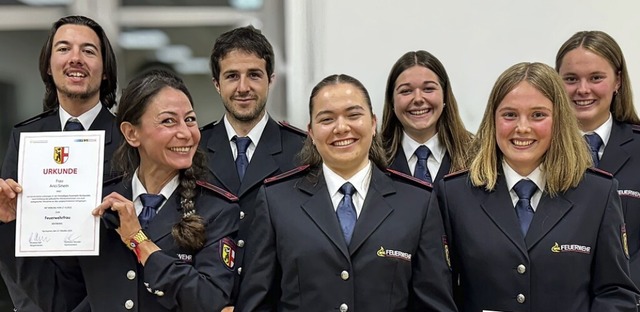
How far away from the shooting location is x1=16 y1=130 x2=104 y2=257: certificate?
2168 millimetres

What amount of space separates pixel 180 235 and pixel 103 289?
33 centimetres

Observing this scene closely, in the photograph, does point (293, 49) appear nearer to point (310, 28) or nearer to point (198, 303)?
point (310, 28)

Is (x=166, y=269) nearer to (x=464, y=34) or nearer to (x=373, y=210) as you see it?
(x=373, y=210)

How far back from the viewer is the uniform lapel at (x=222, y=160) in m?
2.80

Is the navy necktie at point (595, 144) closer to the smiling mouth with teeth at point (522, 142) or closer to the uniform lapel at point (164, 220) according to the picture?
the smiling mouth with teeth at point (522, 142)

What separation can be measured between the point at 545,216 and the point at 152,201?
135 cm

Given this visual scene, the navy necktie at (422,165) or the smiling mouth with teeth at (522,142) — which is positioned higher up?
the smiling mouth with teeth at (522,142)

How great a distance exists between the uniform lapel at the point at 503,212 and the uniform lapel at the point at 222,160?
107cm

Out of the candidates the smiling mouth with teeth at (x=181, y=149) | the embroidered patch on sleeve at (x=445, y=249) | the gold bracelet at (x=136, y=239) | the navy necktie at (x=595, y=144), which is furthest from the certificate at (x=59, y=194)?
the navy necktie at (x=595, y=144)

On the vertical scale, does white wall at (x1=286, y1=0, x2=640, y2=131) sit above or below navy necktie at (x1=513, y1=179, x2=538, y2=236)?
above

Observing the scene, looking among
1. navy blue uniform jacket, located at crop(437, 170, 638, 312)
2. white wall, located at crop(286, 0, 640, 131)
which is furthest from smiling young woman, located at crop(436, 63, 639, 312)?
white wall, located at crop(286, 0, 640, 131)

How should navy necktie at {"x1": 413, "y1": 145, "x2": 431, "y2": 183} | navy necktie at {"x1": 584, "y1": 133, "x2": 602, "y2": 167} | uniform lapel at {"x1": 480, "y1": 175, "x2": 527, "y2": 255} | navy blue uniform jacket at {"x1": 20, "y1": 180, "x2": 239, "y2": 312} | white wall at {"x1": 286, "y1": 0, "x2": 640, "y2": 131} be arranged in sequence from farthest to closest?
white wall at {"x1": 286, "y1": 0, "x2": 640, "y2": 131}
navy necktie at {"x1": 413, "y1": 145, "x2": 431, "y2": 183}
navy necktie at {"x1": 584, "y1": 133, "x2": 602, "y2": 167}
uniform lapel at {"x1": 480, "y1": 175, "x2": 527, "y2": 255}
navy blue uniform jacket at {"x1": 20, "y1": 180, "x2": 239, "y2": 312}

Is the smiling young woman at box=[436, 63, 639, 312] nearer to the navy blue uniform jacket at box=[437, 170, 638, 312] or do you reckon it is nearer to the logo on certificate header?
the navy blue uniform jacket at box=[437, 170, 638, 312]
